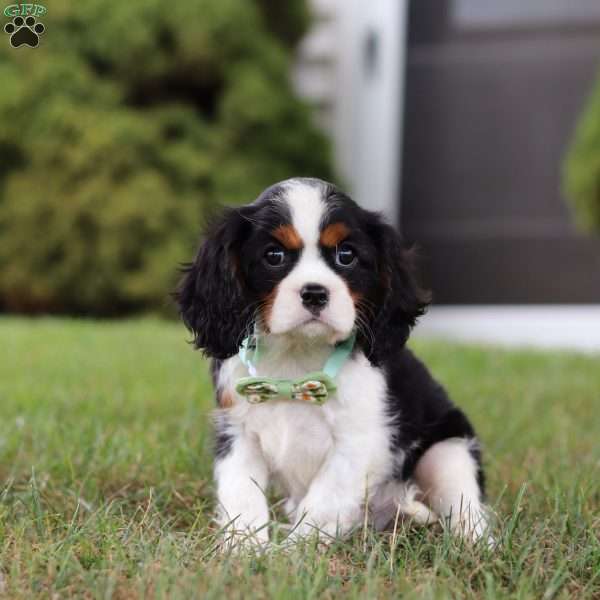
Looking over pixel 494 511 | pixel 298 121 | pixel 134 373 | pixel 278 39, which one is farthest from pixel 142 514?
pixel 278 39

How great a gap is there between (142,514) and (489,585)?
110 cm

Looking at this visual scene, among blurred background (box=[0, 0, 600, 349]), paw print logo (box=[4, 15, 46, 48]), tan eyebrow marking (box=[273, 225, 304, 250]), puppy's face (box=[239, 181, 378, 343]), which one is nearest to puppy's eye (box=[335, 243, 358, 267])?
puppy's face (box=[239, 181, 378, 343])

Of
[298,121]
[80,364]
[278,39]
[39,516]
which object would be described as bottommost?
[80,364]

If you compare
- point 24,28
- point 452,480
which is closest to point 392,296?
point 452,480

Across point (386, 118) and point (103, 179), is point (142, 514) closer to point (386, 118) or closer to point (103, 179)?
point (103, 179)

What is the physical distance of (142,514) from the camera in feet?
9.38

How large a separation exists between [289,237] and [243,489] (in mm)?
687

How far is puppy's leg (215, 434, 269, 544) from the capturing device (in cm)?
263

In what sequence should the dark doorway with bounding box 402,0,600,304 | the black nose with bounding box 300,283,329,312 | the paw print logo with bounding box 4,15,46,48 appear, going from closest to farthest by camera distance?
the black nose with bounding box 300,283,329,312
the paw print logo with bounding box 4,15,46,48
the dark doorway with bounding box 402,0,600,304

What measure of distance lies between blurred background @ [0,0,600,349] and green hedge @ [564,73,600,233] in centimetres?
178

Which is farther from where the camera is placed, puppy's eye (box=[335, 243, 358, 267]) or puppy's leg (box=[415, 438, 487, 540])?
puppy's leg (box=[415, 438, 487, 540])

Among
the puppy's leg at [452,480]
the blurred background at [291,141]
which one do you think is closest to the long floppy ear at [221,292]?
the puppy's leg at [452,480]

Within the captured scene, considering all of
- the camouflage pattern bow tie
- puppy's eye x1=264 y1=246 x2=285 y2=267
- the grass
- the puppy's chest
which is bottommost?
the grass

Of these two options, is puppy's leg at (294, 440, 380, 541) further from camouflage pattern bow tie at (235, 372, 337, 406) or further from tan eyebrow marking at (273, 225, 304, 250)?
tan eyebrow marking at (273, 225, 304, 250)
